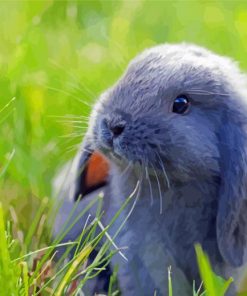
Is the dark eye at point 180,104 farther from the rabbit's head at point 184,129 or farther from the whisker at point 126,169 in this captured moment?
the whisker at point 126,169

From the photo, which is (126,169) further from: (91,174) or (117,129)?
(91,174)

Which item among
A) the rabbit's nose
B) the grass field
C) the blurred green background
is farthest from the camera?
the blurred green background

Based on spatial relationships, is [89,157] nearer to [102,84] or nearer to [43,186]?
[43,186]

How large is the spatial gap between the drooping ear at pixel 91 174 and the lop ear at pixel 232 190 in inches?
20.0

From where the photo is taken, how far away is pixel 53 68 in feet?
12.2

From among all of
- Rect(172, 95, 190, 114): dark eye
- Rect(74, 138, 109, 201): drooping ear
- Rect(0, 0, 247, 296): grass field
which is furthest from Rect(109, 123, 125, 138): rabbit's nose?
Rect(74, 138, 109, 201): drooping ear

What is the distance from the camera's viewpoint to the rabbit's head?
230 cm

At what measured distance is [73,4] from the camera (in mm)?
4582

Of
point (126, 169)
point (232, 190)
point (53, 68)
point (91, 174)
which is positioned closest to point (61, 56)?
point (53, 68)

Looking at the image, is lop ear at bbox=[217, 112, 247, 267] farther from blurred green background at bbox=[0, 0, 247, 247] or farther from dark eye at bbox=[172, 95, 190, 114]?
blurred green background at bbox=[0, 0, 247, 247]

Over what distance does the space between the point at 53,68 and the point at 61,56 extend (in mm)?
250

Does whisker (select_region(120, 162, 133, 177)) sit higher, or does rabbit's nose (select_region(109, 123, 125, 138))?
rabbit's nose (select_region(109, 123, 125, 138))

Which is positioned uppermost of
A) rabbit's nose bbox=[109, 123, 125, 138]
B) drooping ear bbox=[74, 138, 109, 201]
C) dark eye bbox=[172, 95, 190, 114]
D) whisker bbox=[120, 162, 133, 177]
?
dark eye bbox=[172, 95, 190, 114]

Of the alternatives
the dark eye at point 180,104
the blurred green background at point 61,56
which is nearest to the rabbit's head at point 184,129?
the dark eye at point 180,104
